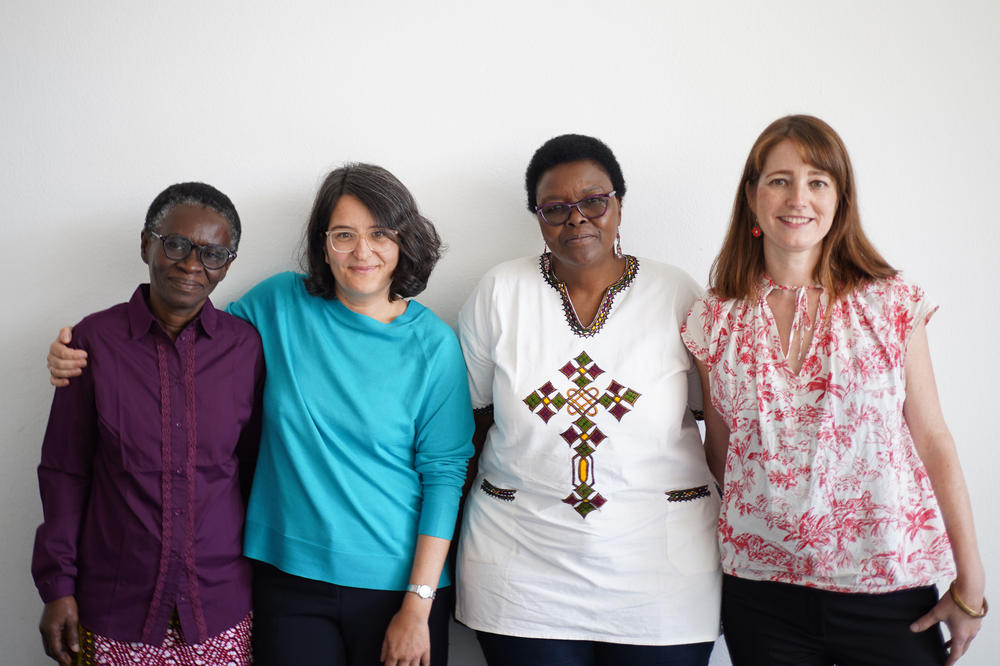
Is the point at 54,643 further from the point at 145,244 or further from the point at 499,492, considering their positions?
the point at 499,492

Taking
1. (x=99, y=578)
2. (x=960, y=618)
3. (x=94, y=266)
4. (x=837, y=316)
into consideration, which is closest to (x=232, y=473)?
(x=99, y=578)

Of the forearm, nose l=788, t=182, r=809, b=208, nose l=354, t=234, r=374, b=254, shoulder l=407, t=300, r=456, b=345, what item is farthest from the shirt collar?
nose l=788, t=182, r=809, b=208

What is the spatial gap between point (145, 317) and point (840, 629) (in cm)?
180

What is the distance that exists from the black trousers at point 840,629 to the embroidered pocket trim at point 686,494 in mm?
272

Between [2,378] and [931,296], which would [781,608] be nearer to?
[931,296]

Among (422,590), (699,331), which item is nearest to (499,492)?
(422,590)

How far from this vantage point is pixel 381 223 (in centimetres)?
186

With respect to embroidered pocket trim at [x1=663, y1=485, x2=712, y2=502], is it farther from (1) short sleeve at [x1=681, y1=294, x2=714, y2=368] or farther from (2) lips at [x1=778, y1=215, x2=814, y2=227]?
(2) lips at [x1=778, y1=215, x2=814, y2=227]

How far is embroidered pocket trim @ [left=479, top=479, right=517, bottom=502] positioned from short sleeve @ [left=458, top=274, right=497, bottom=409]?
9.7 inches

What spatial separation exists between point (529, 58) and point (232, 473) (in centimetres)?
151

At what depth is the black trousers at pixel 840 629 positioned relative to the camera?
1.56 meters

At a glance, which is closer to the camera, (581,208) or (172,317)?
(172,317)

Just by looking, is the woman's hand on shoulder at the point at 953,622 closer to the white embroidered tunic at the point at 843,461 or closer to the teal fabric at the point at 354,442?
the white embroidered tunic at the point at 843,461

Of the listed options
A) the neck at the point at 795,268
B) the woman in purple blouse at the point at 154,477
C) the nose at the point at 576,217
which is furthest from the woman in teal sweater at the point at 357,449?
the neck at the point at 795,268
